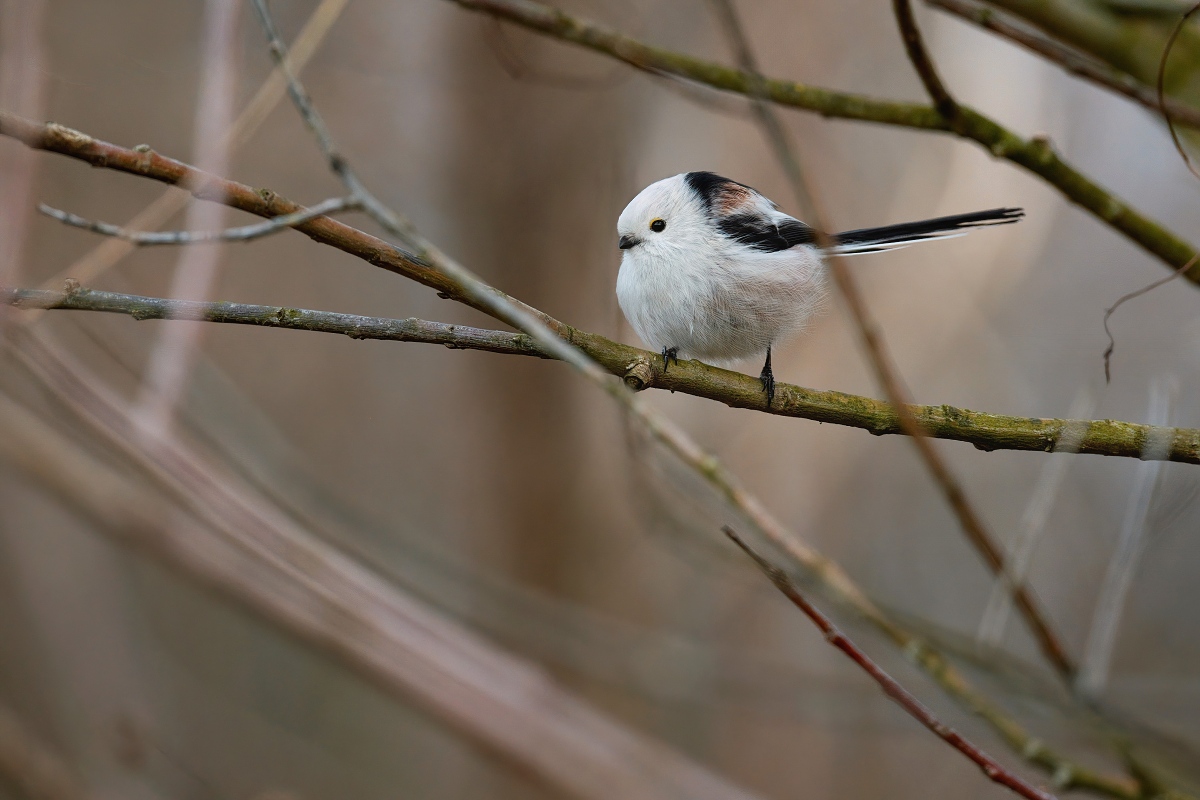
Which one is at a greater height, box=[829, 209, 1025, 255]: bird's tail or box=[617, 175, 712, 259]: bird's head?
box=[617, 175, 712, 259]: bird's head

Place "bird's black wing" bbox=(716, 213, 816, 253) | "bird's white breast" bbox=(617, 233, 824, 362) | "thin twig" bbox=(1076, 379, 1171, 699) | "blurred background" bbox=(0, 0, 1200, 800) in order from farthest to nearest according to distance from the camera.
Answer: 1. "blurred background" bbox=(0, 0, 1200, 800)
2. "bird's black wing" bbox=(716, 213, 816, 253)
3. "bird's white breast" bbox=(617, 233, 824, 362)
4. "thin twig" bbox=(1076, 379, 1171, 699)

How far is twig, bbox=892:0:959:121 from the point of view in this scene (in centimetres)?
147

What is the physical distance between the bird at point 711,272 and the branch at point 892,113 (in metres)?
0.26

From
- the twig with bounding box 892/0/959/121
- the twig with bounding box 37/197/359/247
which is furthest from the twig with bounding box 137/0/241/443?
the twig with bounding box 892/0/959/121

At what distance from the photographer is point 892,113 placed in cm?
187

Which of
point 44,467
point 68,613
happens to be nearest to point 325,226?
point 44,467

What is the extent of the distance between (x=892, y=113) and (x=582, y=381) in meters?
2.41

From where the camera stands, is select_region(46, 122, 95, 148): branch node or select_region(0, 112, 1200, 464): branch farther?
select_region(0, 112, 1200, 464): branch

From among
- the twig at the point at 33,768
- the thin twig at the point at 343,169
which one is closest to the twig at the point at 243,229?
the thin twig at the point at 343,169

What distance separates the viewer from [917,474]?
4680 millimetres

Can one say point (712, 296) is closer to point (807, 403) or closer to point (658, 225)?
point (658, 225)

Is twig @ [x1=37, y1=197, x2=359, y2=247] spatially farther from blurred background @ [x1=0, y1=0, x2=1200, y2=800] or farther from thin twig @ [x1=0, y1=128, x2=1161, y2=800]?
blurred background @ [x1=0, y1=0, x2=1200, y2=800]

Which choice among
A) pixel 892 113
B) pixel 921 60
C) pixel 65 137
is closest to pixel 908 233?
pixel 892 113

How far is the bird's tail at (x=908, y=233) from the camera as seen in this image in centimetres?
175
